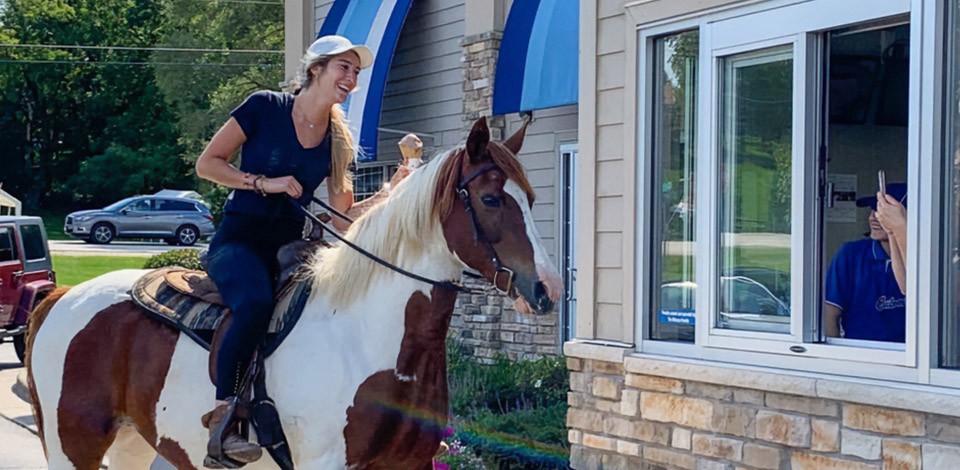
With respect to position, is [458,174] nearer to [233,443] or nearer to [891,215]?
[233,443]

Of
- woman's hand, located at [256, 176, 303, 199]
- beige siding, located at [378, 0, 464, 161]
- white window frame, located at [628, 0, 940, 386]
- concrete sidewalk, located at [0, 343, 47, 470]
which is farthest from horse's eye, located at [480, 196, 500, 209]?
beige siding, located at [378, 0, 464, 161]

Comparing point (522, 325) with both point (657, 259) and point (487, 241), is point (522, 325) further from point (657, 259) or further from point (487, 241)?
point (487, 241)

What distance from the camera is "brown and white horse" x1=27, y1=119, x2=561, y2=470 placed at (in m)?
3.64

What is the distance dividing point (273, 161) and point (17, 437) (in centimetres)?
624

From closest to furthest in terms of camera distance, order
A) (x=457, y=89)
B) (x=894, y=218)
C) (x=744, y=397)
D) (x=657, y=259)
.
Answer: (x=894, y=218)
(x=744, y=397)
(x=657, y=259)
(x=457, y=89)

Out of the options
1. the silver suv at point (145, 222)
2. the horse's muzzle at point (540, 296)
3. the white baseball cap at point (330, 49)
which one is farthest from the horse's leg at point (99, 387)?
the silver suv at point (145, 222)

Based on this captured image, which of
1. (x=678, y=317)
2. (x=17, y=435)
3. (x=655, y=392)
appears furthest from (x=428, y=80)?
(x=655, y=392)

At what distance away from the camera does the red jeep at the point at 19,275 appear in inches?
529

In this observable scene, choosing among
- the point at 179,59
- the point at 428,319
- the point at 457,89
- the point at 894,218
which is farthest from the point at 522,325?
the point at 179,59

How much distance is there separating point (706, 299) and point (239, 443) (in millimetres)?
2835

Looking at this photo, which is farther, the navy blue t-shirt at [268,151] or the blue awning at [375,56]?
the blue awning at [375,56]

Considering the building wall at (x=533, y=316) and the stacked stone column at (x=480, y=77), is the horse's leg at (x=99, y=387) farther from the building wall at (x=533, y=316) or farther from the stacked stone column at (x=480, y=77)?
the stacked stone column at (x=480, y=77)

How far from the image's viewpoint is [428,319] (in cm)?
382

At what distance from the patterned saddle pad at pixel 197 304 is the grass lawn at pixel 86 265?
59.5ft
